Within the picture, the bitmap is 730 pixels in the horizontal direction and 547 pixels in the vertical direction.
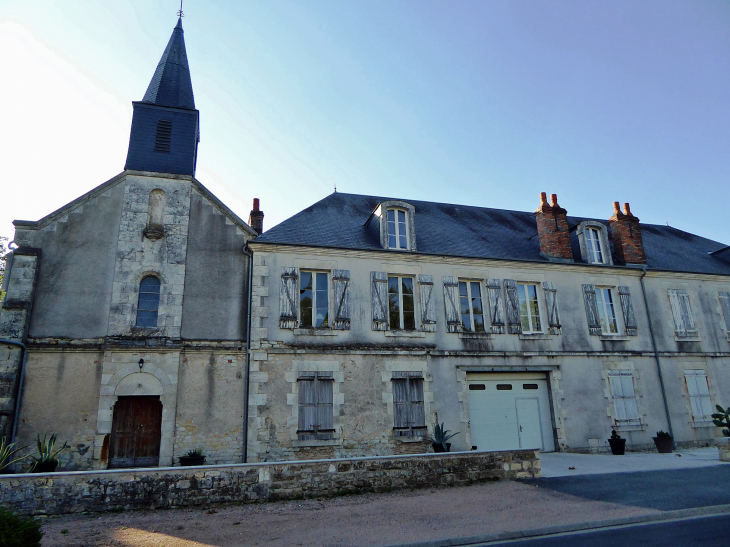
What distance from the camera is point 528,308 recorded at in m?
14.1

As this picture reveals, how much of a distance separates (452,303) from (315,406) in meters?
4.62

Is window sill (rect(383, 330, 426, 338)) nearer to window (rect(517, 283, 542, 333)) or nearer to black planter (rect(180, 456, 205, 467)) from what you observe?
window (rect(517, 283, 542, 333))

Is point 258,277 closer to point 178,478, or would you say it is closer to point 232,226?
point 232,226

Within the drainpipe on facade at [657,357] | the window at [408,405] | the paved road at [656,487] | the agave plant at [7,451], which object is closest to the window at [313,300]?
the window at [408,405]

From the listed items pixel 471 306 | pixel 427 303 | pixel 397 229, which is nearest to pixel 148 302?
pixel 397 229


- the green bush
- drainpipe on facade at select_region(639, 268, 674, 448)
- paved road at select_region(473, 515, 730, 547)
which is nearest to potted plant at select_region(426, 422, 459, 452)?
paved road at select_region(473, 515, 730, 547)

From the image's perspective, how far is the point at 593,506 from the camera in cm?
755

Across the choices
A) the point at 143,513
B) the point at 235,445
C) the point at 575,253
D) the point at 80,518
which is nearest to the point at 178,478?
the point at 143,513

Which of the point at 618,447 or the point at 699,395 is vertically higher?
the point at 699,395

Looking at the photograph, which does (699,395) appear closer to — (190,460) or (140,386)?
(190,460)

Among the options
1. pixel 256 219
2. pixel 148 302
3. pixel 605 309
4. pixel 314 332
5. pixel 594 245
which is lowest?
pixel 314 332

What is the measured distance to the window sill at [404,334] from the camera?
12.6m

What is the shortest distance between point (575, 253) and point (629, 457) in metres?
6.19

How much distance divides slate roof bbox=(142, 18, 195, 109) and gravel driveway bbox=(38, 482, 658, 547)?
10.8 m
